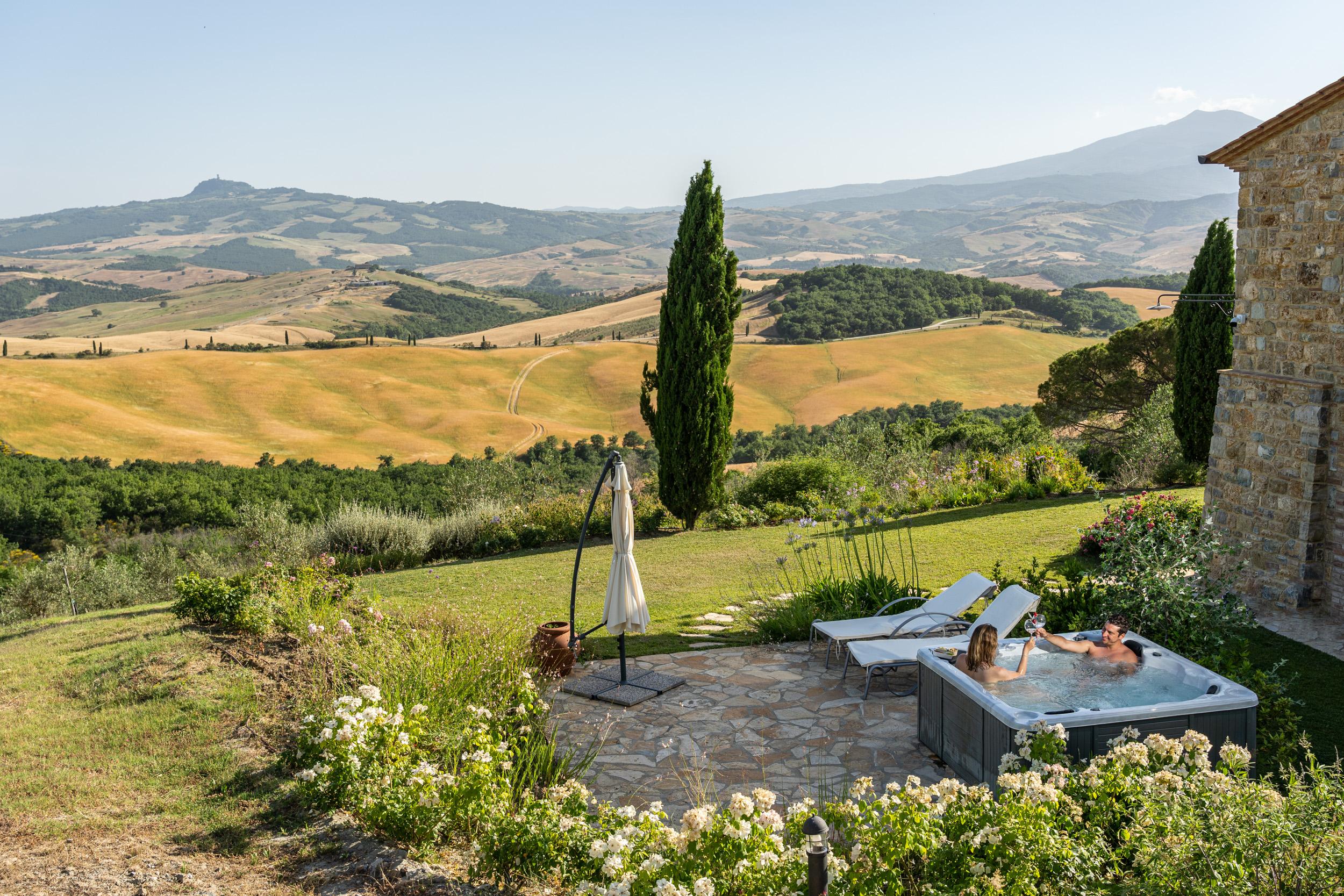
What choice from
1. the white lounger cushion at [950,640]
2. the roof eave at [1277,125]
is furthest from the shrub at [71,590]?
the roof eave at [1277,125]

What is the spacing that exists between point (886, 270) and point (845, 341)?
1191 centimetres

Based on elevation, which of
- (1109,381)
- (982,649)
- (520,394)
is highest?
(1109,381)

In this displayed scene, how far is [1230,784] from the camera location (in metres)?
3.52

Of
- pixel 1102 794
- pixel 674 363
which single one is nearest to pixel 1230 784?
pixel 1102 794

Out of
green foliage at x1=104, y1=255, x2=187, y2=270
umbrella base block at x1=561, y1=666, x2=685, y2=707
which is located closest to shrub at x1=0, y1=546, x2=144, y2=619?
umbrella base block at x1=561, y1=666, x2=685, y2=707

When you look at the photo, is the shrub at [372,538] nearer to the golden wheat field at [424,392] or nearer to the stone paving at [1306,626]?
the stone paving at [1306,626]

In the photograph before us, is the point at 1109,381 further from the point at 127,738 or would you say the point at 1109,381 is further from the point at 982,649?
the point at 127,738

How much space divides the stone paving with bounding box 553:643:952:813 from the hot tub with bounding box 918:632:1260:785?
33cm

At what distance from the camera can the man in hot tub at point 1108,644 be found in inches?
234

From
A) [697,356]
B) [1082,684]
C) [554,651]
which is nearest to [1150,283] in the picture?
[697,356]

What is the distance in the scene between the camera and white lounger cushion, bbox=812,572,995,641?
23.0ft

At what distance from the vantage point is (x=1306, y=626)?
7602 mm

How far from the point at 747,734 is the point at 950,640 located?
1.79 metres

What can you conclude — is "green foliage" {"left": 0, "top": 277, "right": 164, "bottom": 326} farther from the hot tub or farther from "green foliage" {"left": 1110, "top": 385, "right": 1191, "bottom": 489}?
the hot tub
